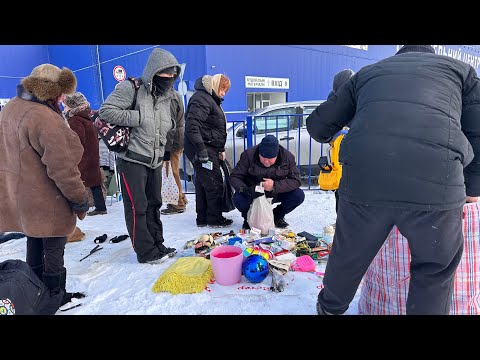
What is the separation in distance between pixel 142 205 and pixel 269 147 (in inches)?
55.5

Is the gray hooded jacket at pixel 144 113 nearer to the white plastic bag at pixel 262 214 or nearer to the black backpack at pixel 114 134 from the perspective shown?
the black backpack at pixel 114 134

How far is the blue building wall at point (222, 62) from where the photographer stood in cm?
1138

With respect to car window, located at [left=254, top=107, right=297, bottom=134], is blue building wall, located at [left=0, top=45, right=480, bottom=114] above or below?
above

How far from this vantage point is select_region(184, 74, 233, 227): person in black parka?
358 centimetres

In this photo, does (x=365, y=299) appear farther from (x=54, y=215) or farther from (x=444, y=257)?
(x=54, y=215)

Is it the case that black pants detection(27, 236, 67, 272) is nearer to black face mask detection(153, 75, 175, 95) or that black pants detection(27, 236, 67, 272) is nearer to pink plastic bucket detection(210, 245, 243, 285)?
pink plastic bucket detection(210, 245, 243, 285)

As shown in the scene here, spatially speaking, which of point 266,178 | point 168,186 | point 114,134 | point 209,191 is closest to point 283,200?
point 266,178

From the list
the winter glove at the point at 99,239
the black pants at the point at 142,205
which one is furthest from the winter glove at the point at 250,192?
the winter glove at the point at 99,239

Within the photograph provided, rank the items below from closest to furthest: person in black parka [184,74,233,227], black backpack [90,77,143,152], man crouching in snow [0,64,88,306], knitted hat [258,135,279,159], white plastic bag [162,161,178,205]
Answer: man crouching in snow [0,64,88,306] < black backpack [90,77,143,152] < knitted hat [258,135,279,159] < person in black parka [184,74,233,227] < white plastic bag [162,161,178,205]

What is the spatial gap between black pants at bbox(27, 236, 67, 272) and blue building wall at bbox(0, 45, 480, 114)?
9.31 m

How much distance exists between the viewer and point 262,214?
3.47 metres

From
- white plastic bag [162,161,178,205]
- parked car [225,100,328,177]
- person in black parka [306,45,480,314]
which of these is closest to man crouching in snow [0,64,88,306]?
person in black parka [306,45,480,314]

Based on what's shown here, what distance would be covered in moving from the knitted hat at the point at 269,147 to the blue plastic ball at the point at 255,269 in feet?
3.99
